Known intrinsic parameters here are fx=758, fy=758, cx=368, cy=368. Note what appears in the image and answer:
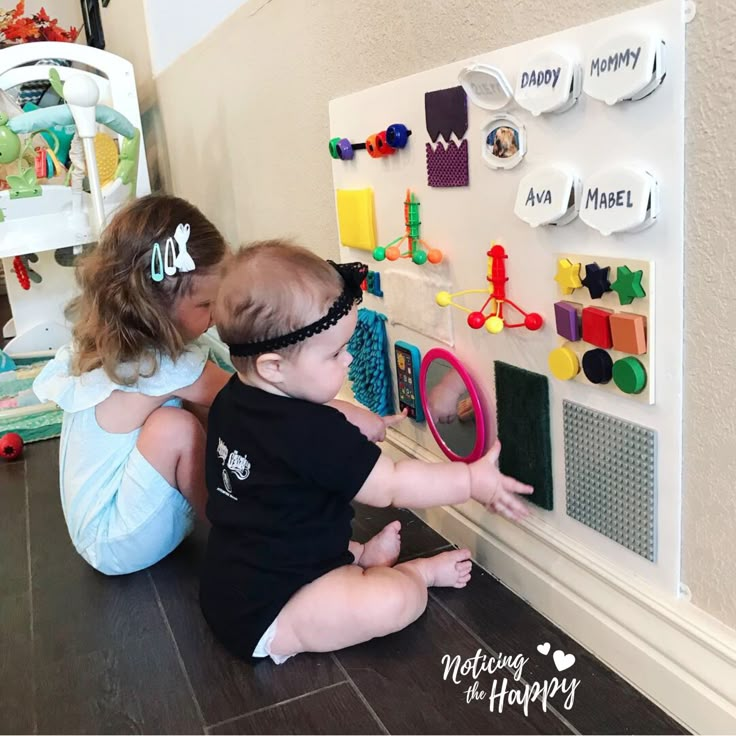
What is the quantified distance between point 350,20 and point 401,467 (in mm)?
672

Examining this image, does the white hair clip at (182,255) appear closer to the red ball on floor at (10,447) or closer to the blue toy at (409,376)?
the blue toy at (409,376)

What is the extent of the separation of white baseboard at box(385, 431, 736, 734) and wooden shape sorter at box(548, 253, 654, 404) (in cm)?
21

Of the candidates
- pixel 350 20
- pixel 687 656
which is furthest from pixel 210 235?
pixel 687 656

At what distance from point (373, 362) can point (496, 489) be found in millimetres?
403

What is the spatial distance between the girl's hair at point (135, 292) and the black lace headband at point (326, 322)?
0.83 feet

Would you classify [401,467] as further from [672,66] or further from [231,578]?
[672,66]

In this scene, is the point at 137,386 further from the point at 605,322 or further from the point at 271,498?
the point at 605,322

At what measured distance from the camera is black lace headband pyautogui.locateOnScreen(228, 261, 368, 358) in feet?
2.65

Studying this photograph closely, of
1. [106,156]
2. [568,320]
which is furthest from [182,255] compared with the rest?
[106,156]

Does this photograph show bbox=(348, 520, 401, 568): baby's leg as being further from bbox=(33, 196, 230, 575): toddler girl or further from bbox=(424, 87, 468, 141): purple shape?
bbox=(424, 87, 468, 141): purple shape

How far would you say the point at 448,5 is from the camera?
0.89 m

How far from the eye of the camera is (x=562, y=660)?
831 mm

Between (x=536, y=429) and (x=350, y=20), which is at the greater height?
(x=350, y=20)

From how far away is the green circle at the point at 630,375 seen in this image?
0.72 metres
